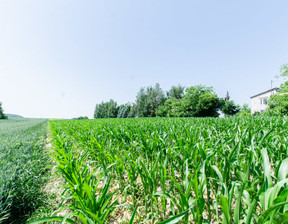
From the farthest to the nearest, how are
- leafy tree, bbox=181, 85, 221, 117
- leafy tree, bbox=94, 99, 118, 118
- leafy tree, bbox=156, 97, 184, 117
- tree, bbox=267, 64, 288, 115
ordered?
leafy tree, bbox=94, 99, 118, 118
leafy tree, bbox=156, 97, 184, 117
leafy tree, bbox=181, 85, 221, 117
tree, bbox=267, 64, 288, 115

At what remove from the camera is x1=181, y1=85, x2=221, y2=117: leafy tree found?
3172 cm

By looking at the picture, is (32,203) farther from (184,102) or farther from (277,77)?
(184,102)

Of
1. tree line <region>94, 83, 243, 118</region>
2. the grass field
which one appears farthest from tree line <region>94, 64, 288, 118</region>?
the grass field

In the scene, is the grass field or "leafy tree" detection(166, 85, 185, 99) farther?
"leafy tree" detection(166, 85, 185, 99)

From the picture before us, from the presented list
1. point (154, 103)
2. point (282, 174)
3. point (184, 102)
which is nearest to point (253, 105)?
point (184, 102)

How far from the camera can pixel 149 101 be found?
45.7 meters

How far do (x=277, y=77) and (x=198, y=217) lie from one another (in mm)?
27571

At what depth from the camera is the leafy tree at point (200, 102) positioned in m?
31.7

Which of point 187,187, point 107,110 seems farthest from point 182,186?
point 107,110

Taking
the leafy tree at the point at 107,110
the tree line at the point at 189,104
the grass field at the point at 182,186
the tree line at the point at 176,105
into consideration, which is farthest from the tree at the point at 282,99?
the leafy tree at the point at 107,110

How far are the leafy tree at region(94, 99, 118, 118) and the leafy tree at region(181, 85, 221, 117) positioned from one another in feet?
107

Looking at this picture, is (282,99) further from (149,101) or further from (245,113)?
(149,101)

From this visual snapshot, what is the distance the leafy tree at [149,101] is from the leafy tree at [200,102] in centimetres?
1294

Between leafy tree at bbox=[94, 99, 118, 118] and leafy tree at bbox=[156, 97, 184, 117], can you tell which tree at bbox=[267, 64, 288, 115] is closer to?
leafy tree at bbox=[156, 97, 184, 117]
